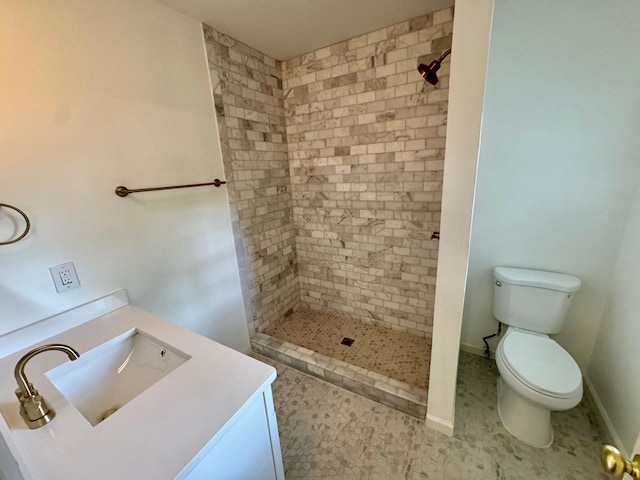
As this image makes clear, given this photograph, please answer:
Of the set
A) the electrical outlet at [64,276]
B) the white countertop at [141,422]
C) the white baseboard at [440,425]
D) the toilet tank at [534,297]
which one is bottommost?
the white baseboard at [440,425]

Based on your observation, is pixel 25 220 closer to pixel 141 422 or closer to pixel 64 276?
pixel 64 276

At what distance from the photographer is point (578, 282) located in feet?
4.97

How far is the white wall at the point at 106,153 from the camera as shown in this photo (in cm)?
98

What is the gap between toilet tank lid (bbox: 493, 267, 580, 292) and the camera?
1.51 meters

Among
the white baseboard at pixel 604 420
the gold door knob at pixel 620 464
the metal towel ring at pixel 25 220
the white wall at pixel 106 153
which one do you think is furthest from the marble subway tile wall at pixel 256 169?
the white baseboard at pixel 604 420

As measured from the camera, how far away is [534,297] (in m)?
1.59

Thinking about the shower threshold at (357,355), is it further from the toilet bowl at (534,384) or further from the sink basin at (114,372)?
the sink basin at (114,372)

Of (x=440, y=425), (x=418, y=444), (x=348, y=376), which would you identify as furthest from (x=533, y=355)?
(x=348, y=376)

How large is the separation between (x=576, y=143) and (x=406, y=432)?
192 cm

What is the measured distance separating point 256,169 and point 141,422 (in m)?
1.71

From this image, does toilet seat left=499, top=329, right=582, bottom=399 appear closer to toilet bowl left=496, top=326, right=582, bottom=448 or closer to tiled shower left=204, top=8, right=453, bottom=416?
toilet bowl left=496, top=326, right=582, bottom=448

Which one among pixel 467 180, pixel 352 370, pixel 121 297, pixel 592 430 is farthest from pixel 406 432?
pixel 121 297

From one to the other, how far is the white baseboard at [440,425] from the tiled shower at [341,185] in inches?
2.4

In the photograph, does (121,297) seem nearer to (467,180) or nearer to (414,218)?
(467,180)
